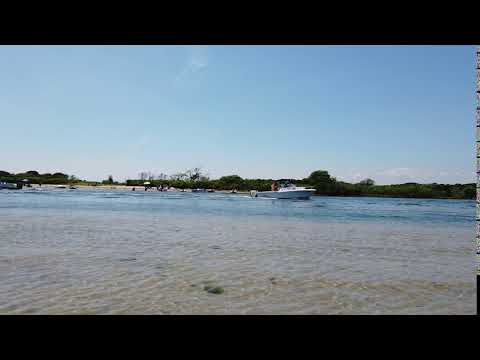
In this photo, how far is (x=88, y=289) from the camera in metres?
3.98

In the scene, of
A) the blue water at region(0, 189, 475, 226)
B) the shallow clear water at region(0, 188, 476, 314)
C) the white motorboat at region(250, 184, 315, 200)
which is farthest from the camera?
the white motorboat at region(250, 184, 315, 200)

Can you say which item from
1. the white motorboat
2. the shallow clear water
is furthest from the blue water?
the shallow clear water

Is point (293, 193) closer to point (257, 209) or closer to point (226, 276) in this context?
point (257, 209)

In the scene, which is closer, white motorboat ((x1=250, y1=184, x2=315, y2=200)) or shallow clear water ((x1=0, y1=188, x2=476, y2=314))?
shallow clear water ((x1=0, y1=188, x2=476, y2=314))

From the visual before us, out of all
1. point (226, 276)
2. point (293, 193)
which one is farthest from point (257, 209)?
point (226, 276)

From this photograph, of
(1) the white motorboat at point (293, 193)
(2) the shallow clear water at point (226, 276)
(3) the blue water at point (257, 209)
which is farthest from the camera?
(1) the white motorboat at point (293, 193)

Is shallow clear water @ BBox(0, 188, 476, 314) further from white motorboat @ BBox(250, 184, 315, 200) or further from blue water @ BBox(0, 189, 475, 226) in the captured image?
white motorboat @ BBox(250, 184, 315, 200)

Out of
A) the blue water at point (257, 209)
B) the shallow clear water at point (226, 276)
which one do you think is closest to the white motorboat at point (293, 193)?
the blue water at point (257, 209)

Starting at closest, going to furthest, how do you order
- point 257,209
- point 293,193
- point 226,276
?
point 226,276 → point 257,209 → point 293,193

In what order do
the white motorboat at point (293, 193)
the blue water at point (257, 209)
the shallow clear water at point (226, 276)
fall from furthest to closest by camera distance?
1. the white motorboat at point (293, 193)
2. the blue water at point (257, 209)
3. the shallow clear water at point (226, 276)

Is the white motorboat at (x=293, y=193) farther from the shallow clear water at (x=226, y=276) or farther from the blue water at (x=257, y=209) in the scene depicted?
the shallow clear water at (x=226, y=276)
